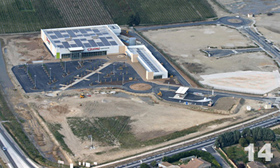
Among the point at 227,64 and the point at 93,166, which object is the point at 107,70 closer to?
the point at 227,64

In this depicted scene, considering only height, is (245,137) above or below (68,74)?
below

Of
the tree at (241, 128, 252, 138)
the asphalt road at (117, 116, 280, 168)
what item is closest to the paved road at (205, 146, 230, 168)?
the asphalt road at (117, 116, 280, 168)

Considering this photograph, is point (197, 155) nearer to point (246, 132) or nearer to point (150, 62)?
point (246, 132)

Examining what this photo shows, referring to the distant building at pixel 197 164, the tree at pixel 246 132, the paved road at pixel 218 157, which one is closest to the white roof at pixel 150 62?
the tree at pixel 246 132

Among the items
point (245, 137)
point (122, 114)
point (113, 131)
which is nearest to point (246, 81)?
point (245, 137)

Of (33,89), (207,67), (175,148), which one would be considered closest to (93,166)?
(175,148)

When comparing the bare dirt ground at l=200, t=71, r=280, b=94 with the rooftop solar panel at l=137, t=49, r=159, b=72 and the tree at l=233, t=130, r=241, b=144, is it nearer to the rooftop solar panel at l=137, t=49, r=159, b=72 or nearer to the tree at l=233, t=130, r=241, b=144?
the rooftop solar panel at l=137, t=49, r=159, b=72
